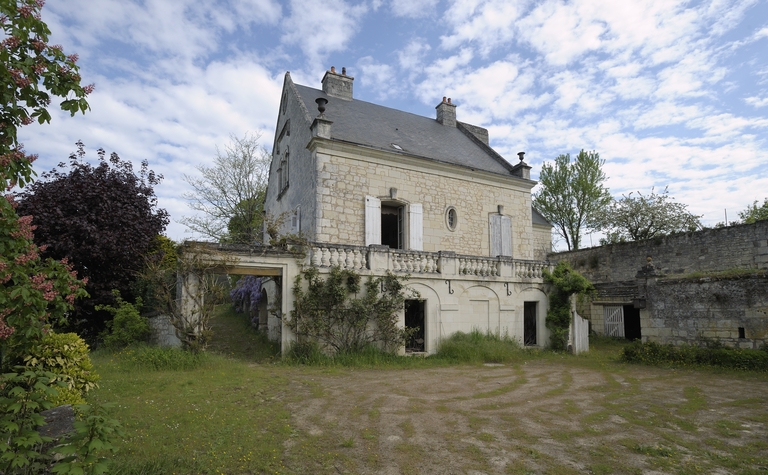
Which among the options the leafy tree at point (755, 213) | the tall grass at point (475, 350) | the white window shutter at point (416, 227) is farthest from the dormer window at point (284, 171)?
the leafy tree at point (755, 213)

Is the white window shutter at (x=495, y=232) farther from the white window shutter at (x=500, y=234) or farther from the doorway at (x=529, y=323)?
the doorway at (x=529, y=323)

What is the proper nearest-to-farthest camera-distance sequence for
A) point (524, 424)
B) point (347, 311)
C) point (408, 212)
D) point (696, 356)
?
point (524, 424), point (696, 356), point (347, 311), point (408, 212)

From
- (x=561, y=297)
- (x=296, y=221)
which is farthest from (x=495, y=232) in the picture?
(x=296, y=221)

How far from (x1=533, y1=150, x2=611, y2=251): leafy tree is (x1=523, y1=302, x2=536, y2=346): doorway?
16.8 m

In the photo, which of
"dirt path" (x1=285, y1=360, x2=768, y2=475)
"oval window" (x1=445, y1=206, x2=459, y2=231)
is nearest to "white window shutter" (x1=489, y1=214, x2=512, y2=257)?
"oval window" (x1=445, y1=206, x2=459, y2=231)

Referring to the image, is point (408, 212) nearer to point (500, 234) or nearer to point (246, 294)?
point (500, 234)

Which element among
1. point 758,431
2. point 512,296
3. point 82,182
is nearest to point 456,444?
point 758,431

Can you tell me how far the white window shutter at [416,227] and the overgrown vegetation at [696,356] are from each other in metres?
6.27

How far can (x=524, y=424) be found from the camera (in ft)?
18.7

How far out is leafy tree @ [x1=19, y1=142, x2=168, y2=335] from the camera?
9.95 m

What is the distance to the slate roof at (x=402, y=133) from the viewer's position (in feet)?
46.9

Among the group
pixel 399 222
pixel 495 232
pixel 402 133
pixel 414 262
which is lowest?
pixel 414 262

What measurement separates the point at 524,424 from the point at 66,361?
20.1 feet

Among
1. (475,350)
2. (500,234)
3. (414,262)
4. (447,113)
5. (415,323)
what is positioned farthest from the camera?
(447,113)
